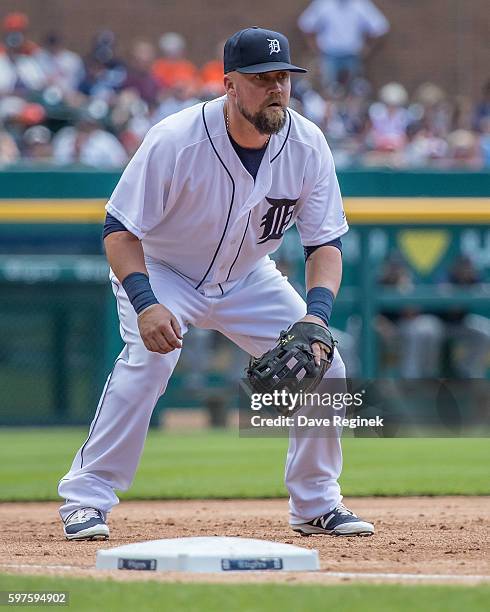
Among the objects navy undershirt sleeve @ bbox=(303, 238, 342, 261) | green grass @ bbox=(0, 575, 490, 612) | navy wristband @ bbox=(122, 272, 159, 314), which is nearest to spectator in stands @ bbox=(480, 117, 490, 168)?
navy undershirt sleeve @ bbox=(303, 238, 342, 261)

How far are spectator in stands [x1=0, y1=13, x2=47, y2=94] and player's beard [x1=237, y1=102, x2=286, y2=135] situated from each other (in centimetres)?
Result: 821

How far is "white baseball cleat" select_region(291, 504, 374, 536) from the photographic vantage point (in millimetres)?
4824

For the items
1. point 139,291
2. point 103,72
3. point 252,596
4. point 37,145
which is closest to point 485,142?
point 103,72

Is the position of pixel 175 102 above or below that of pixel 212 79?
below

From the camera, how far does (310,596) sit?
323 cm

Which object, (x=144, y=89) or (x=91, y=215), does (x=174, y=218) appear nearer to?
(x=91, y=215)

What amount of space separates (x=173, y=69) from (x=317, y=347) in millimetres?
9781

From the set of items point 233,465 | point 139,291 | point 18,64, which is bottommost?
point 233,465

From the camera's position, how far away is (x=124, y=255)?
4.54m

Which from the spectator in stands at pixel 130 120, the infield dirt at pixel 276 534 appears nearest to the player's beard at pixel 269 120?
the infield dirt at pixel 276 534

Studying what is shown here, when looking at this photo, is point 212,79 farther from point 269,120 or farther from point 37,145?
point 269,120

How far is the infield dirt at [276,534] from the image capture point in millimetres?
3822

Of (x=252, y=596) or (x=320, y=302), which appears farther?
(x=320, y=302)

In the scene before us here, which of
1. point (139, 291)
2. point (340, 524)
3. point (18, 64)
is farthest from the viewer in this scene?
point (18, 64)
